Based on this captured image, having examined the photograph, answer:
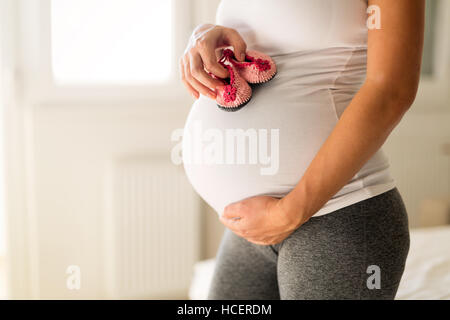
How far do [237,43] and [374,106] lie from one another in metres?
0.22

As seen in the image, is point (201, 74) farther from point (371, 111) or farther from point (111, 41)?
point (111, 41)

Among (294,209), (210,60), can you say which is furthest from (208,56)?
(294,209)

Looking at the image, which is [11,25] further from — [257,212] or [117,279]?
[257,212]

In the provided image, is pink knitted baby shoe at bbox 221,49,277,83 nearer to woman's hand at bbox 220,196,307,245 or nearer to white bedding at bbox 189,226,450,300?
woman's hand at bbox 220,196,307,245

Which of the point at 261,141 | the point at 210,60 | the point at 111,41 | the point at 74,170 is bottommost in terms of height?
the point at 74,170

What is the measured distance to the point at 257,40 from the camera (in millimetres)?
671

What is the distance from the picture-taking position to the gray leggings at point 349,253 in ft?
1.87

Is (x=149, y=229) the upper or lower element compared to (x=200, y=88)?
lower

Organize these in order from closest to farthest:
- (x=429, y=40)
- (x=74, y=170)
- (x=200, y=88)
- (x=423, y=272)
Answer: (x=200, y=88) < (x=423, y=272) < (x=74, y=170) < (x=429, y=40)

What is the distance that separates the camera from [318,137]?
0.60 meters

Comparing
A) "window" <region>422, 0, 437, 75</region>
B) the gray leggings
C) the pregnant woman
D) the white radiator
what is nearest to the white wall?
the white radiator

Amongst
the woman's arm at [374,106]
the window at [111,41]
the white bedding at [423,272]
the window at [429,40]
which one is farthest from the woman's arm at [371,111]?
the window at [429,40]
